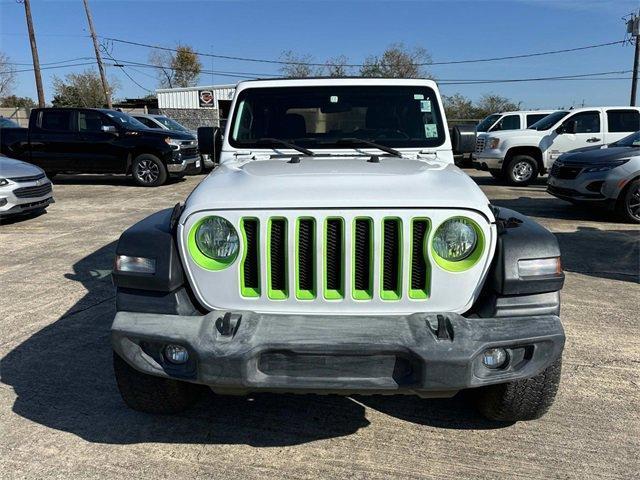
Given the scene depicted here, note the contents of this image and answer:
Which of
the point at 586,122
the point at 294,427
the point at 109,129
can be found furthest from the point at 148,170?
the point at 294,427

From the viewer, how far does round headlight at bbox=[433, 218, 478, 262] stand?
2412mm

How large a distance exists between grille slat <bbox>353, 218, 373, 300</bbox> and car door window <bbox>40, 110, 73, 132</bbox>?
12375 mm

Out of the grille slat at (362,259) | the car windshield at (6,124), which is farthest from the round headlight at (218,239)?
the car windshield at (6,124)

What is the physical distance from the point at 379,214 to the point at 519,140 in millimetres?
11484

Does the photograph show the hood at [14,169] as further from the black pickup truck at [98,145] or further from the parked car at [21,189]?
the black pickup truck at [98,145]

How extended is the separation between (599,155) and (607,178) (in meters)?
0.48

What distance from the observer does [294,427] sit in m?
2.86

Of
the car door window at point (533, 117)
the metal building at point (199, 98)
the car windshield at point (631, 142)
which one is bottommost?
the car windshield at point (631, 142)

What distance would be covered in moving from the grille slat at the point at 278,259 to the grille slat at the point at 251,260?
6 centimetres

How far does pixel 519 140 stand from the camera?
500 inches

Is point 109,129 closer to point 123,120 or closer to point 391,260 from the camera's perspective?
point 123,120

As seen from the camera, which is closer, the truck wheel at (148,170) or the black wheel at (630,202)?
the black wheel at (630,202)

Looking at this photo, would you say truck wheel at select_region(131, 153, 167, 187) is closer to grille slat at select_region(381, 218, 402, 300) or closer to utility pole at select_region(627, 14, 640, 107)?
grille slat at select_region(381, 218, 402, 300)

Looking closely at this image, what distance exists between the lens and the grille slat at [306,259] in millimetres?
2402
